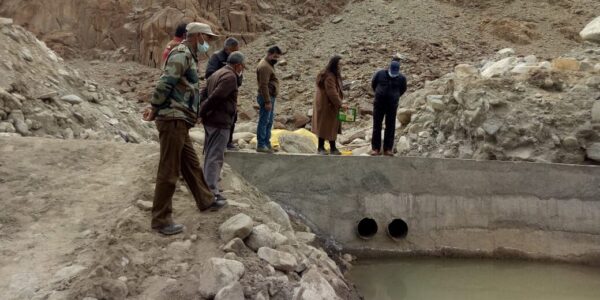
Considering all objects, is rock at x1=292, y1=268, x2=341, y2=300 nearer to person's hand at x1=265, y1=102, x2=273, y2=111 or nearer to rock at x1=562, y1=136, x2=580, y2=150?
person's hand at x1=265, y1=102, x2=273, y2=111

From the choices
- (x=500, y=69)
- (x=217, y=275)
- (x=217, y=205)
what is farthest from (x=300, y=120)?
(x=217, y=275)

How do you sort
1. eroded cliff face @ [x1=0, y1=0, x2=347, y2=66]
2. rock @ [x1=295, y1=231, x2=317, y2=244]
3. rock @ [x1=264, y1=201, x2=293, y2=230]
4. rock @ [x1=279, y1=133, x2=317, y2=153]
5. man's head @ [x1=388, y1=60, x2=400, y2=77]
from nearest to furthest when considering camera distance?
rock @ [x1=264, y1=201, x2=293, y2=230]
rock @ [x1=295, y1=231, x2=317, y2=244]
man's head @ [x1=388, y1=60, x2=400, y2=77]
rock @ [x1=279, y1=133, x2=317, y2=153]
eroded cliff face @ [x1=0, y1=0, x2=347, y2=66]

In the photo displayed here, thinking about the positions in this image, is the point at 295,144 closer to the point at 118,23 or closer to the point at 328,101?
the point at 328,101

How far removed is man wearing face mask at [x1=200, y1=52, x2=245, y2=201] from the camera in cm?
533

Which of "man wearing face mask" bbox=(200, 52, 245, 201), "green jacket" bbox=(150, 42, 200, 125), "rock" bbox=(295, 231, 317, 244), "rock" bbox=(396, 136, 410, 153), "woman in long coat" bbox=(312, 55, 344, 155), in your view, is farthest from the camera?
"rock" bbox=(396, 136, 410, 153)

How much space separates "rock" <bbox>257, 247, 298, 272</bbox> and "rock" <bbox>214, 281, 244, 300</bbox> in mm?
590

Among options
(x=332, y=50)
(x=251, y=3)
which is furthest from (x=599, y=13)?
(x=251, y=3)

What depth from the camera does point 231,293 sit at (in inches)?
160

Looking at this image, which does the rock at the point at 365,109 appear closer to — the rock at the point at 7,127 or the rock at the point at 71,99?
the rock at the point at 71,99

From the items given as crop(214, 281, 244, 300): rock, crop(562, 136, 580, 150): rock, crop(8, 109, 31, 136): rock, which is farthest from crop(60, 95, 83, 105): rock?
crop(562, 136, 580, 150): rock

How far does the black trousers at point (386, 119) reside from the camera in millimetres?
7820

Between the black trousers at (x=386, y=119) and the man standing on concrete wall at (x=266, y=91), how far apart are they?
60.9 inches

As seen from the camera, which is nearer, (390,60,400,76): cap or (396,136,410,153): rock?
(390,60,400,76): cap

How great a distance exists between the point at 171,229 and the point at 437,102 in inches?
243
